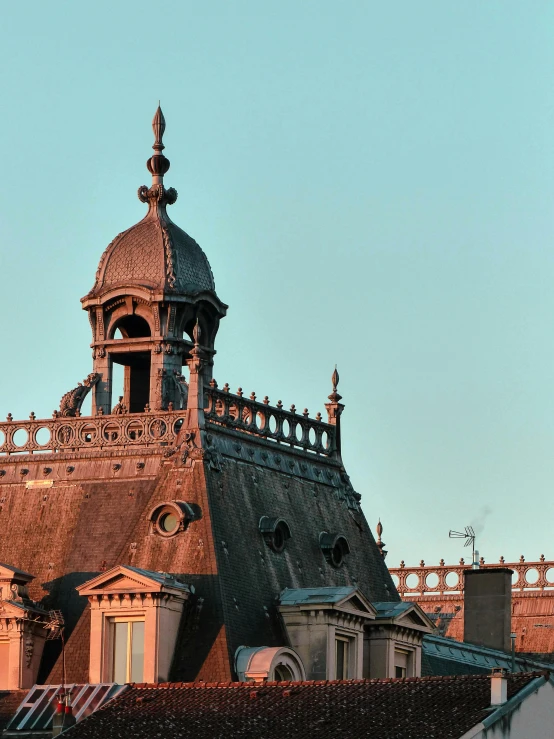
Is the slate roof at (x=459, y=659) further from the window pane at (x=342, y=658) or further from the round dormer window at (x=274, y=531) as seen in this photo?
the round dormer window at (x=274, y=531)

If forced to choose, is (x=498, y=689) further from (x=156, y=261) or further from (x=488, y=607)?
(x=488, y=607)

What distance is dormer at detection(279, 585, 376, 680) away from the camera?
8425cm

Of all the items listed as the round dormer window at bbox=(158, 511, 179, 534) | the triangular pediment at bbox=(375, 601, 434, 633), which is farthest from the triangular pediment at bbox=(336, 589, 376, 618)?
the round dormer window at bbox=(158, 511, 179, 534)

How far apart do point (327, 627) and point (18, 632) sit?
10347 millimetres

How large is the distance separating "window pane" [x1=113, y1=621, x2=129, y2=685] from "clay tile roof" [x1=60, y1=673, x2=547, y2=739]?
3759 millimetres

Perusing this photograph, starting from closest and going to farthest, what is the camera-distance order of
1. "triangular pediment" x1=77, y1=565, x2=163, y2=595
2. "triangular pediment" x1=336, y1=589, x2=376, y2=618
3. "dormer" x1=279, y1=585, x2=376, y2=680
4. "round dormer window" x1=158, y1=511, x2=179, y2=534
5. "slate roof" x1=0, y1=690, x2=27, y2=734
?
1. "slate roof" x1=0, y1=690, x2=27, y2=734
2. "triangular pediment" x1=77, y1=565, x2=163, y2=595
3. "dormer" x1=279, y1=585, x2=376, y2=680
4. "triangular pediment" x1=336, y1=589, x2=376, y2=618
5. "round dormer window" x1=158, y1=511, x2=179, y2=534

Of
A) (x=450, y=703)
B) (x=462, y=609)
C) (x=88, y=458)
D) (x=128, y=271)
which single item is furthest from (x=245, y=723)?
(x=462, y=609)

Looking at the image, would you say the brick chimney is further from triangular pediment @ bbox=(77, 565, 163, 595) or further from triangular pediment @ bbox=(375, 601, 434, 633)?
triangular pediment @ bbox=(77, 565, 163, 595)

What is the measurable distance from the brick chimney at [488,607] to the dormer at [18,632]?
2522cm

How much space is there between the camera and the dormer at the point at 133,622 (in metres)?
81.6

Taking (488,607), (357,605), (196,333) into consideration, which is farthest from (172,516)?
(488,607)

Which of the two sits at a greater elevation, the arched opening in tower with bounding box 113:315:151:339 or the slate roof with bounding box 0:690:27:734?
the arched opening in tower with bounding box 113:315:151:339

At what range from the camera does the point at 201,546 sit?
277 ft

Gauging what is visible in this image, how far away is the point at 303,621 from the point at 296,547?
4.79m
